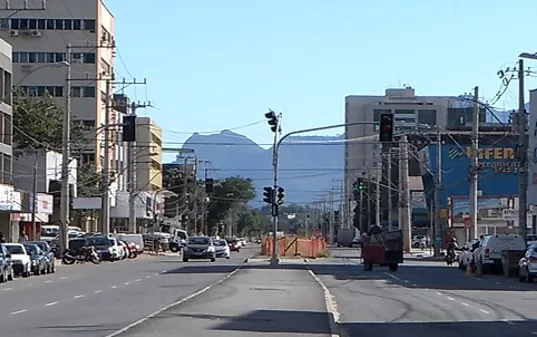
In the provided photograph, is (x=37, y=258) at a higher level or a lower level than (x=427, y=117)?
lower

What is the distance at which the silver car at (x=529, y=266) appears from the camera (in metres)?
43.7

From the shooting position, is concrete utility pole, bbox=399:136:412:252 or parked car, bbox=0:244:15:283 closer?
parked car, bbox=0:244:15:283

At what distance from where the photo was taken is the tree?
18050 cm

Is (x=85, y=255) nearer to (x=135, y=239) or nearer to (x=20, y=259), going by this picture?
(x=20, y=259)

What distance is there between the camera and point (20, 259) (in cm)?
4869

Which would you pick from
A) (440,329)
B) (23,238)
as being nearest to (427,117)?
(23,238)

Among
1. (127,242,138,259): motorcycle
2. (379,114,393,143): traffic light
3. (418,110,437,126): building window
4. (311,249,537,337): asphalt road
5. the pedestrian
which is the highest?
(418,110,437,126): building window

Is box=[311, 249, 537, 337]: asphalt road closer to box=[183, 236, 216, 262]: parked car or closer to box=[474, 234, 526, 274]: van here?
box=[474, 234, 526, 274]: van

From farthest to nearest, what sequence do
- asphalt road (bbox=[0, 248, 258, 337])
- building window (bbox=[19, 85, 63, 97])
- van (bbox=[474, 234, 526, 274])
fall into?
1. building window (bbox=[19, 85, 63, 97])
2. van (bbox=[474, 234, 526, 274])
3. asphalt road (bbox=[0, 248, 258, 337])

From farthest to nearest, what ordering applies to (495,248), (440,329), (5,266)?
(495,248)
(5,266)
(440,329)

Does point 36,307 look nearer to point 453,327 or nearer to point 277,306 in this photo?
point 277,306

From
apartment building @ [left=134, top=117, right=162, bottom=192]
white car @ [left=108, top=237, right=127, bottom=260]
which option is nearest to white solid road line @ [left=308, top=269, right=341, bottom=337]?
white car @ [left=108, top=237, right=127, bottom=260]

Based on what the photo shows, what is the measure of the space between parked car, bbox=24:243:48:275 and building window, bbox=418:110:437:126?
144243 mm

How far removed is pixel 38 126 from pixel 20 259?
54026 millimetres
